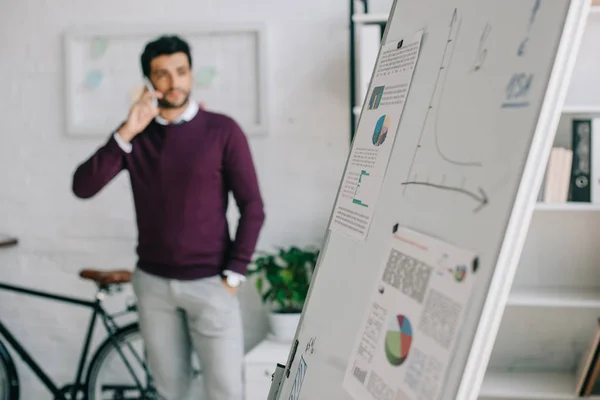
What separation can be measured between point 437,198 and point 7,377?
2845 mm

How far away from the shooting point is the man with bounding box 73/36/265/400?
2301 millimetres

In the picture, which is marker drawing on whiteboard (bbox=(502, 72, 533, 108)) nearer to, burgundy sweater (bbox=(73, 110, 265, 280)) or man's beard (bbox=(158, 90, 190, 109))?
burgundy sweater (bbox=(73, 110, 265, 280))

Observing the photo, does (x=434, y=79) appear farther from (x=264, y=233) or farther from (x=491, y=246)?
(x=264, y=233)

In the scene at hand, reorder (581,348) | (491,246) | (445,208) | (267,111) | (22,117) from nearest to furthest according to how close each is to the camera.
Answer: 1. (491,246)
2. (445,208)
3. (581,348)
4. (267,111)
5. (22,117)

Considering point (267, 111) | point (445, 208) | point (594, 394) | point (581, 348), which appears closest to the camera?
point (445, 208)

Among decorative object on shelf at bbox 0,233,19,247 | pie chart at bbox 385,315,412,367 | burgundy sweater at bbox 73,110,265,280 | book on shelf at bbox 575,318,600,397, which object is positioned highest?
pie chart at bbox 385,315,412,367

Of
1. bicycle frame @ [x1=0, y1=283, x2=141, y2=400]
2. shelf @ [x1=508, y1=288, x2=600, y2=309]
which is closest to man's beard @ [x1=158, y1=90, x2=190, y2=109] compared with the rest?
bicycle frame @ [x1=0, y1=283, x2=141, y2=400]

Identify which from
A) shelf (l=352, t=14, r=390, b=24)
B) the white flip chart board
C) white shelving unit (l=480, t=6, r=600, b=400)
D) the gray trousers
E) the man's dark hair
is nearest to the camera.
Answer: the white flip chart board

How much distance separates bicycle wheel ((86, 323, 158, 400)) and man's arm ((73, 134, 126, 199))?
2.59 ft

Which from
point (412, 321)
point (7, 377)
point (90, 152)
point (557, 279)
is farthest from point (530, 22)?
point (7, 377)

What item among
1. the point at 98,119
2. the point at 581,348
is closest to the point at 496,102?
the point at 581,348

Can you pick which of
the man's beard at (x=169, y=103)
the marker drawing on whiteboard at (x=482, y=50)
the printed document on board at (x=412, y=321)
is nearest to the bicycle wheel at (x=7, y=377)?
the man's beard at (x=169, y=103)

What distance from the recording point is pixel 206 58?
10.2ft

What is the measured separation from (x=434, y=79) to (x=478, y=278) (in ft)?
0.92
